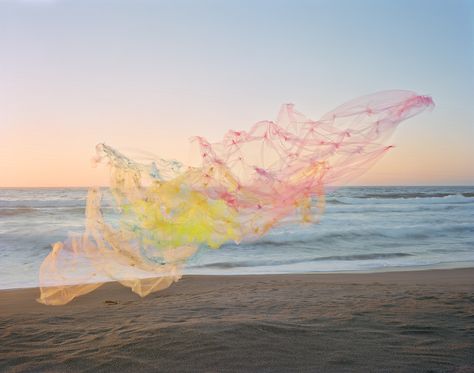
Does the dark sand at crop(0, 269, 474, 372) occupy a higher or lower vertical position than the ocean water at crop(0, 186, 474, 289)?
higher

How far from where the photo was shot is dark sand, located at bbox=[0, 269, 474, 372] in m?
4.68

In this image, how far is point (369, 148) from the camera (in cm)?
604

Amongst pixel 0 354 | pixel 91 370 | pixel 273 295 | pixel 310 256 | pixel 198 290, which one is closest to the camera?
pixel 91 370

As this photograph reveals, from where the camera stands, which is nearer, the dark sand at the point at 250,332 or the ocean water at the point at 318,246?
the dark sand at the point at 250,332

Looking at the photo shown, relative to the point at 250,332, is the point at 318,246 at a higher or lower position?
lower

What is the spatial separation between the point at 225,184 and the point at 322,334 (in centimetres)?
224

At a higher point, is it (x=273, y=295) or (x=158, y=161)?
(x=158, y=161)

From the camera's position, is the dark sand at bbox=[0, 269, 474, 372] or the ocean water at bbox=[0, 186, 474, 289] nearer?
the dark sand at bbox=[0, 269, 474, 372]

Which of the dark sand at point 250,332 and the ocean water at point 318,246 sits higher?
the dark sand at point 250,332

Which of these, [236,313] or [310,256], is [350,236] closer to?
[310,256]

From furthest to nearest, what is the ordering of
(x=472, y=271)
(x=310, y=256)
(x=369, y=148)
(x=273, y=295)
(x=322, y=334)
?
(x=310, y=256), (x=472, y=271), (x=273, y=295), (x=369, y=148), (x=322, y=334)

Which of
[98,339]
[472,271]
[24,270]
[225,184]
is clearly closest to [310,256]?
[472,271]

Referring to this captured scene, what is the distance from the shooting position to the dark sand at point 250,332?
4.68 meters

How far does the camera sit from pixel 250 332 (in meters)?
5.48
